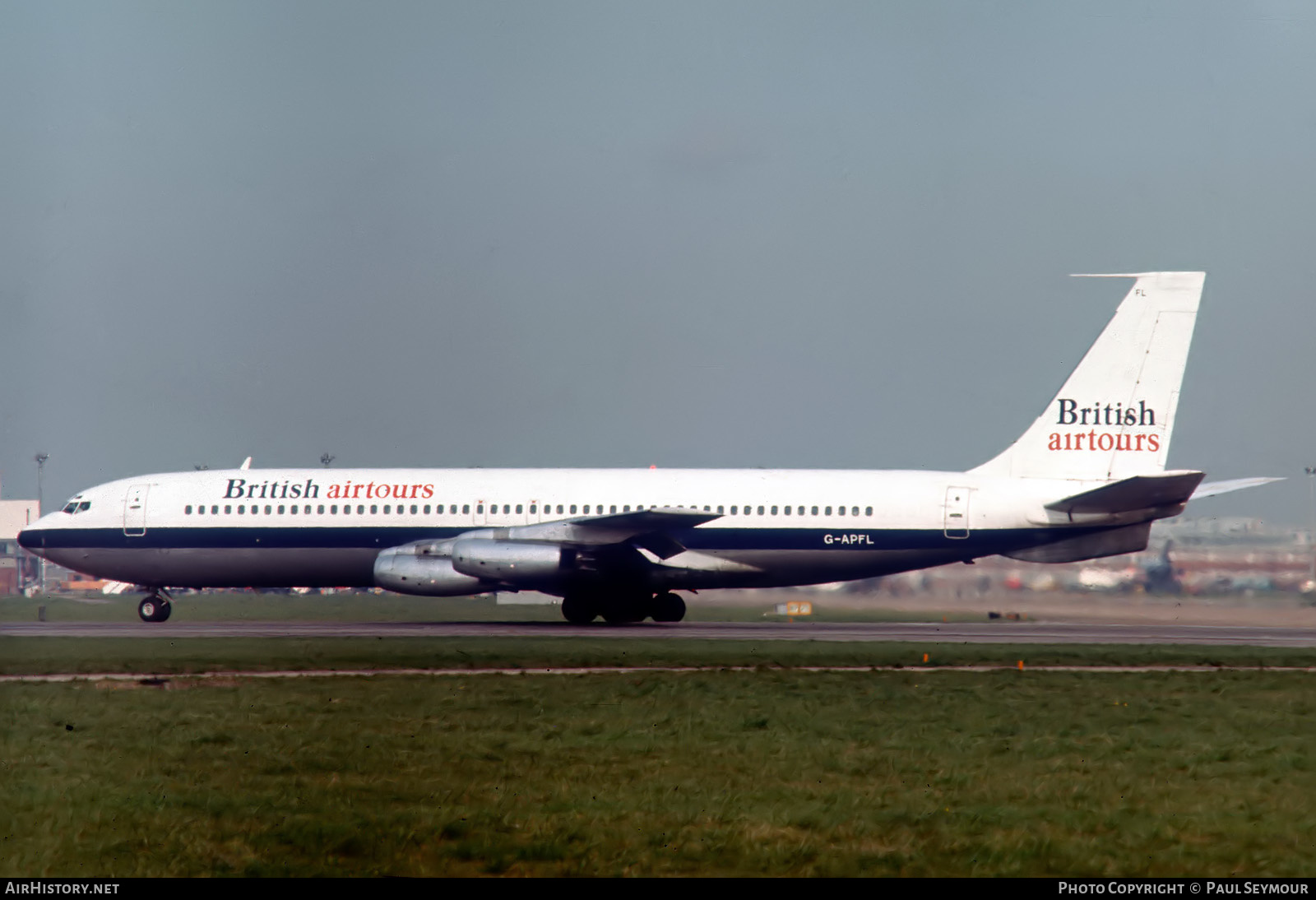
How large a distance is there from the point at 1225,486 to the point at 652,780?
2731cm

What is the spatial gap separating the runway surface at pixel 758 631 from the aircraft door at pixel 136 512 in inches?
97.2

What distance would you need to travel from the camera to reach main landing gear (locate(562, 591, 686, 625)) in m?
36.4

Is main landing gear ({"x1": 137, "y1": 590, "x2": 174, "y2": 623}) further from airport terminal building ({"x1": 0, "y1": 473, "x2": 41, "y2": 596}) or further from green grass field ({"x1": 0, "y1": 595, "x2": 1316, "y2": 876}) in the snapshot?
airport terminal building ({"x1": 0, "y1": 473, "x2": 41, "y2": 596})

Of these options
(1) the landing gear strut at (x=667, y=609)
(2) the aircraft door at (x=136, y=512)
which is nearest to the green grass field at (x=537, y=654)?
(1) the landing gear strut at (x=667, y=609)

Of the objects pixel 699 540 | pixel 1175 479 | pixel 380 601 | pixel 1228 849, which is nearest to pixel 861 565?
pixel 699 540

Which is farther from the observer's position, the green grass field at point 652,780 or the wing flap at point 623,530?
the wing flap at point 623,530

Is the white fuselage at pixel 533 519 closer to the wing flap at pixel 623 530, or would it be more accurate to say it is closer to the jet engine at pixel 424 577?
the wing flap at pixel 623 530

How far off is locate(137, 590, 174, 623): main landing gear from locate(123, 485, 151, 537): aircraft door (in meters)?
1.88

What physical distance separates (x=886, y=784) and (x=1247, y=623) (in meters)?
27.3

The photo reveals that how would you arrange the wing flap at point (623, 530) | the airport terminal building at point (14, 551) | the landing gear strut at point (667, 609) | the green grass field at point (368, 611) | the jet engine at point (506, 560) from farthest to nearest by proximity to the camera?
the airport terminal building at point (14, 551)
the green grass field at point (368, 611)
the landing gear strut at point (667, 609)
the wing flap at point (623, 530)
the jet engine at point (506, 560)

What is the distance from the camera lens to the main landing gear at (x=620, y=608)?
3638 centimetres

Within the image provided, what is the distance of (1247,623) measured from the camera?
119 feet

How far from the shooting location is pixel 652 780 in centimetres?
1259
